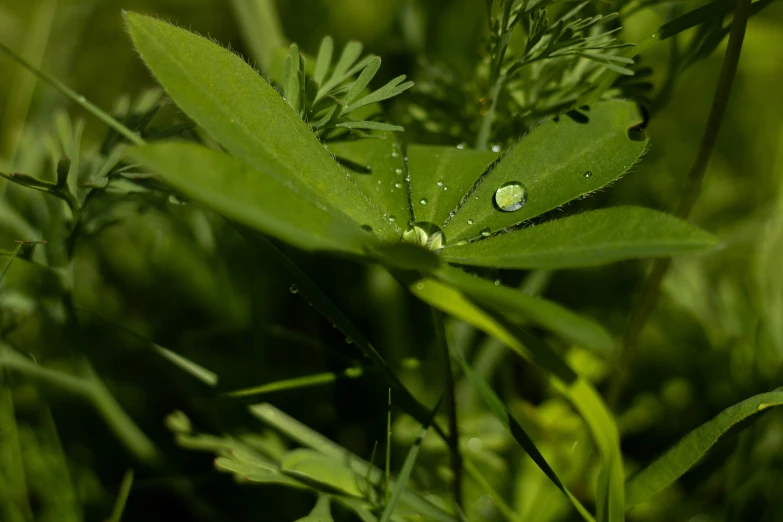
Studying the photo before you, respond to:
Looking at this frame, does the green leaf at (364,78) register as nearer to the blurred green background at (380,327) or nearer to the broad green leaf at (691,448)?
the blurred green background at (380,327)

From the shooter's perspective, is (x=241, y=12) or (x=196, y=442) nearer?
(x=196, y=442)

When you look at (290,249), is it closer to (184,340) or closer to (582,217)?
(184,340)

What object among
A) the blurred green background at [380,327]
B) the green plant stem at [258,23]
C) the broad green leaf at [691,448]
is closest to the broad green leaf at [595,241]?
the broad green leaf at [691,448]

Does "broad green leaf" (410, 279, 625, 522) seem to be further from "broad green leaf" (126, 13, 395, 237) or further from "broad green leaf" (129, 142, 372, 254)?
"broad green leaf" (126, 13, 395, 237)

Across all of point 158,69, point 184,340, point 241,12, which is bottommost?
point 184,340

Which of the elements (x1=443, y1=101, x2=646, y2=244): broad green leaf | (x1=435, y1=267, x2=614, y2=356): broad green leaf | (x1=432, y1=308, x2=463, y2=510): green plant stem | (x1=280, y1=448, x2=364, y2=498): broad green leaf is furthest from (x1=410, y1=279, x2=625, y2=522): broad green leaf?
(x1=280, y1=448, x2=364, y2=498): broad green leaf

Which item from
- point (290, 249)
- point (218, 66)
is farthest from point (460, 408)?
point (218, 66)

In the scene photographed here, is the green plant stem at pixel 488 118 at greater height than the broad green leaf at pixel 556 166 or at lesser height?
greater
